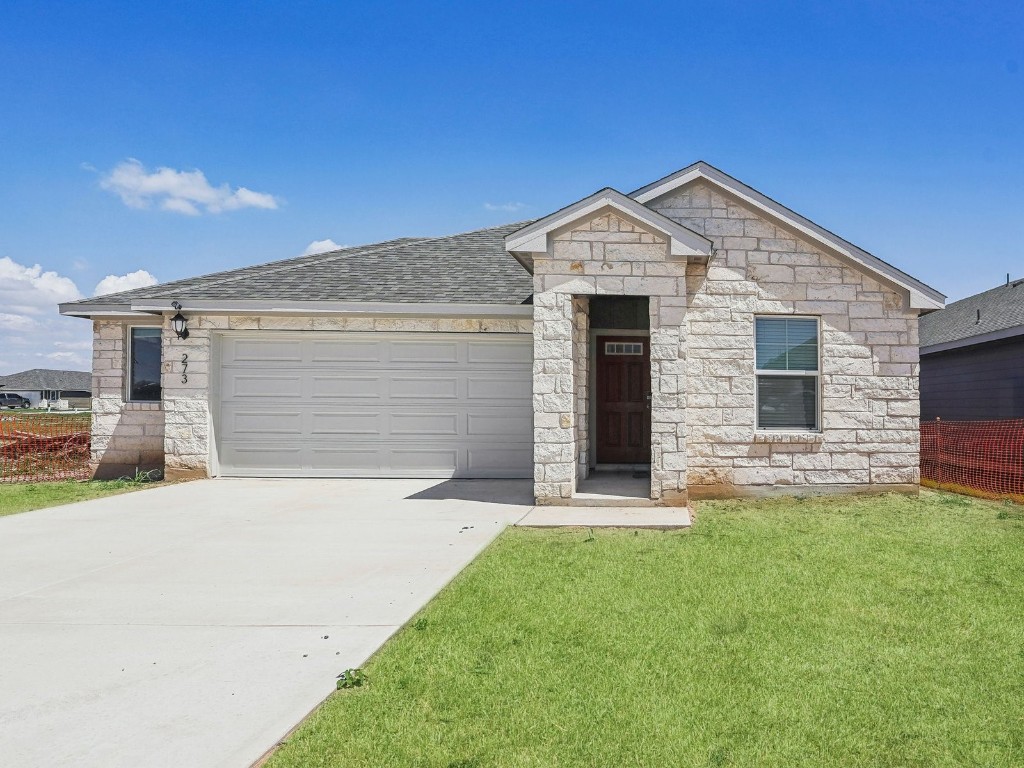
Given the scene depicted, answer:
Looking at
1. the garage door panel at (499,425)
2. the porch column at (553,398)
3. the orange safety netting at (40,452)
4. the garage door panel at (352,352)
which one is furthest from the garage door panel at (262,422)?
the porch column at (553,398)

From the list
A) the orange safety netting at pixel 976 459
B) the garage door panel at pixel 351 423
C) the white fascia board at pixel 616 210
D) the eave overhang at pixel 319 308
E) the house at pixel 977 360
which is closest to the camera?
the white fascia board at pixel 616 210

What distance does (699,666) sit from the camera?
3.76 metres

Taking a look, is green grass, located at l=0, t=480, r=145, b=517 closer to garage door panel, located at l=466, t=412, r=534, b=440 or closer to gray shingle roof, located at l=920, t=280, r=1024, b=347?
garage door panel, located at l=466, t=412, r=534, b=440

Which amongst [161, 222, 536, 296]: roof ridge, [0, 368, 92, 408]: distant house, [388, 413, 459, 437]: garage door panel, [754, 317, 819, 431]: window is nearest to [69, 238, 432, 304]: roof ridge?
[161, 222, 536, 296]: roof ridge

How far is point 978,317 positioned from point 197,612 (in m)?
19.0

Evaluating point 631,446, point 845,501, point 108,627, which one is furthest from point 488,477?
point 108,627

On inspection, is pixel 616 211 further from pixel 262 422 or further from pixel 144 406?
pixel 144 406

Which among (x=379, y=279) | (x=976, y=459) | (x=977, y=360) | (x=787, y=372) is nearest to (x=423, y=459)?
(x=379, y=279)

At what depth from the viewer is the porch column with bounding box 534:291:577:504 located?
359 inches

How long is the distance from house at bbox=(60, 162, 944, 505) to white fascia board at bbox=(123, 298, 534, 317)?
0.03m

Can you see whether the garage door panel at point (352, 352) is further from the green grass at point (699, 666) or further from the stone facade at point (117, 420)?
the green grass at point (699, 666)

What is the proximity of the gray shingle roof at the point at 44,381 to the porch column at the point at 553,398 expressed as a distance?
296 feet

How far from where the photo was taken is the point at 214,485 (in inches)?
444

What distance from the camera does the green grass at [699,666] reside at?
9.61 feet
